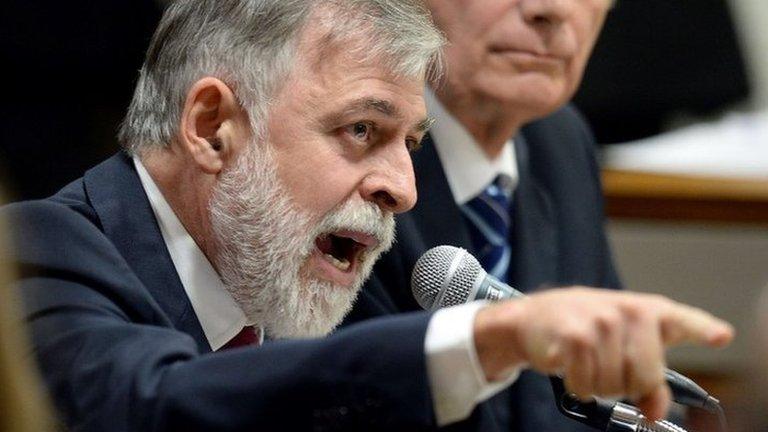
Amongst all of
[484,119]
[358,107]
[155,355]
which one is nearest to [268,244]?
[358,107]

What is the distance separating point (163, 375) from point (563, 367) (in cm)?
42

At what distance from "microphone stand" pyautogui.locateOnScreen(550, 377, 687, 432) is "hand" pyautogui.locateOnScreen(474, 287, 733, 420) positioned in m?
0.34

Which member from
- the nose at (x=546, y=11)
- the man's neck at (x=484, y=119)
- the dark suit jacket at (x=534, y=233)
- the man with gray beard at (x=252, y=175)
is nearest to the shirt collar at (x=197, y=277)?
the man with gray beard at (x=252, y=175)

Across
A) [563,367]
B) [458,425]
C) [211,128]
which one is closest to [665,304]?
[563,367]

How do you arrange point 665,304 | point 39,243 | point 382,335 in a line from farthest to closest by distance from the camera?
1. point 39,243
2. point 382,335
3. point 665,304

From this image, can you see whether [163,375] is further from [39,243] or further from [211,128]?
[211,128]

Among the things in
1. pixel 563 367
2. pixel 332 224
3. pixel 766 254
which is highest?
pixel 563 367

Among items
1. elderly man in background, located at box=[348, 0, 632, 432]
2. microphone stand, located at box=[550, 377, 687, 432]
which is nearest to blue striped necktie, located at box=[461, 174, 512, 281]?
elderly man in background, located at box=[348, 0, 632, 432]

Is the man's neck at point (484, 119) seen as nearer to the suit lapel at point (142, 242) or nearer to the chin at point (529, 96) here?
the chin at point (529, 96)

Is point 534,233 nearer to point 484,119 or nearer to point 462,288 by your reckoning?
point 484,119

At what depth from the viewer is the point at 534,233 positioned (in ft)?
8.80

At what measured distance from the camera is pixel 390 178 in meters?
1.98

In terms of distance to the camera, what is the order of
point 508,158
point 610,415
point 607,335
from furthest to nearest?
point 508,158 → point 610,415 → point 607,335

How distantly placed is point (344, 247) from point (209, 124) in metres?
0.24
